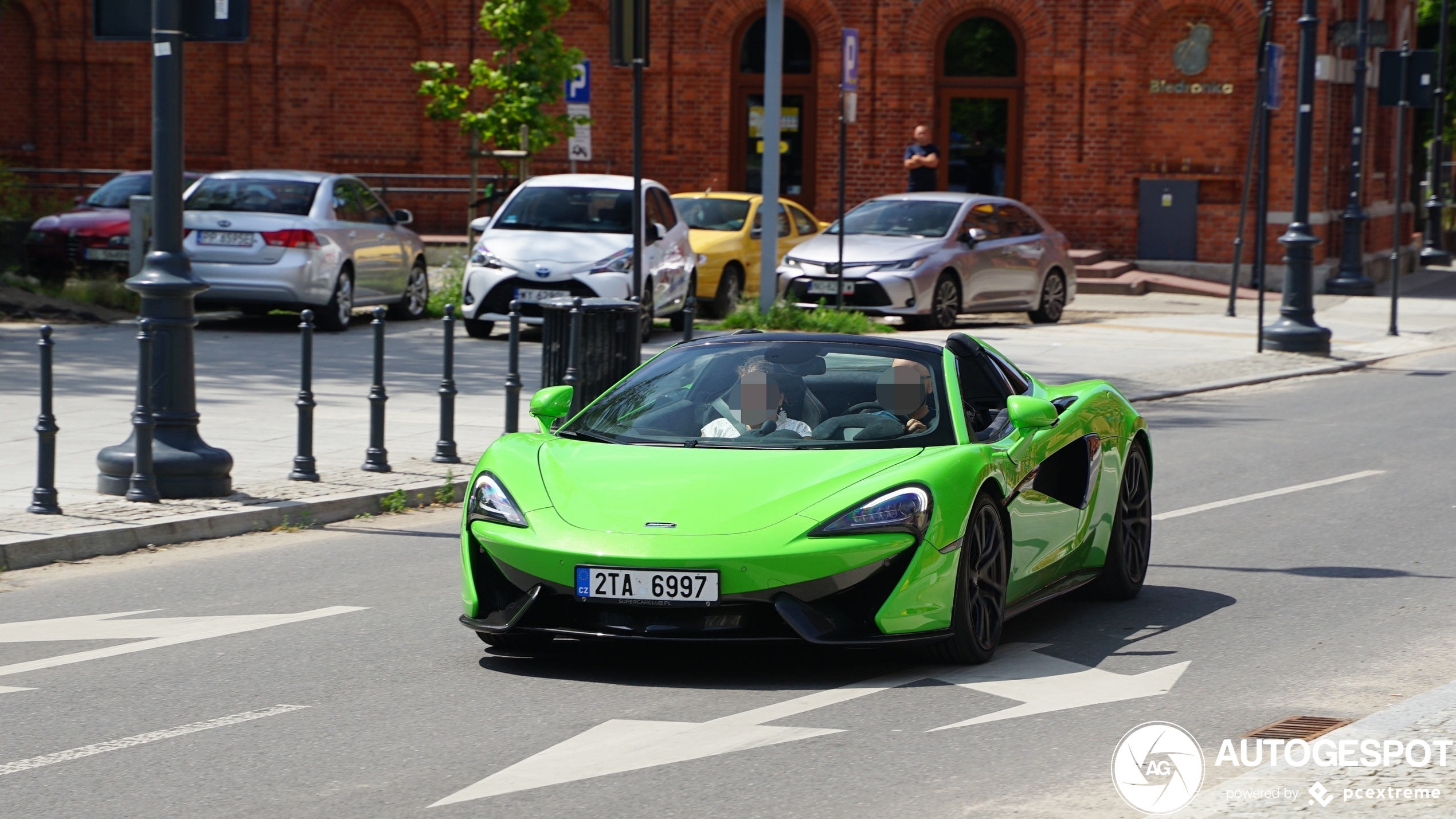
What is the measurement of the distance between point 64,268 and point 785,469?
58.4ft

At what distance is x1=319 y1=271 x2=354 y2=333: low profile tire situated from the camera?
20.8 metres

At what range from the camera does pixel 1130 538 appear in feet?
28.1

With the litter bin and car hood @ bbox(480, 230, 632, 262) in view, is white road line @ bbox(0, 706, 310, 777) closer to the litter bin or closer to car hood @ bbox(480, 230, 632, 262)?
the litter bin

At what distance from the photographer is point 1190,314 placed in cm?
2745

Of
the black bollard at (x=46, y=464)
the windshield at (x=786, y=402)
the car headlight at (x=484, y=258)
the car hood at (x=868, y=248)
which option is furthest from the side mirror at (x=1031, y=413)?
the car hood at (x=868, y=248)

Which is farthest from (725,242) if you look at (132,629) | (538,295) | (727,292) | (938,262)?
(132,629)

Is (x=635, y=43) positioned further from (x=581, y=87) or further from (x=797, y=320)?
(x=581, y=87)

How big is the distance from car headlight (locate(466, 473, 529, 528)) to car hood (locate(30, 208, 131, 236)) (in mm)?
16980

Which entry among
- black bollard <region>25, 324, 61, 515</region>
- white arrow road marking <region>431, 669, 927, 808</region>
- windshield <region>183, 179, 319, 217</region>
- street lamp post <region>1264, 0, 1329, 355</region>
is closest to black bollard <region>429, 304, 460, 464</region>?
black bollard <region>25, 324, 61, 515</region>

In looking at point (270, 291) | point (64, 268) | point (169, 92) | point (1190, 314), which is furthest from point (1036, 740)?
point (1190, 314)

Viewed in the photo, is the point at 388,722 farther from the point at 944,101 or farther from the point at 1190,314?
the point at 944,101

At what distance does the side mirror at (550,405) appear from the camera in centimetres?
780

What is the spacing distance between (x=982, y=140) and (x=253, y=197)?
17076mm

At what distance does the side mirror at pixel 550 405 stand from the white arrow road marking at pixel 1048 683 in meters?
1.99
